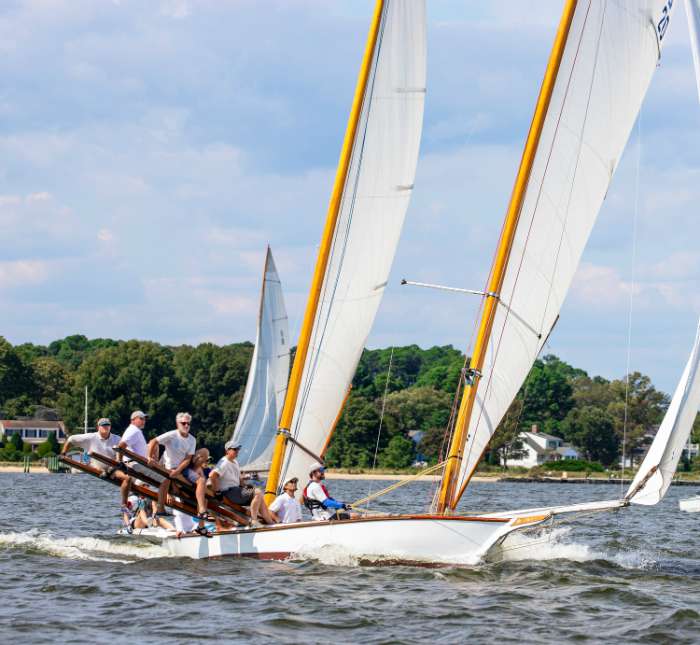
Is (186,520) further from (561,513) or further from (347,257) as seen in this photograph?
(561,513)

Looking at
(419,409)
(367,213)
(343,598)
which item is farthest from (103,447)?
(419,409)

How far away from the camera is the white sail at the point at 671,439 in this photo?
18.2 m

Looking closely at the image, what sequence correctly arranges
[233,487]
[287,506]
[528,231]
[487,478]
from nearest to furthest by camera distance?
[528,231]
[233,487]
[287,506]
[487,478]

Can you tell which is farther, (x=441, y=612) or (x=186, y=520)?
(x=186, y=520)

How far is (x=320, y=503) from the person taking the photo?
68.7 feet

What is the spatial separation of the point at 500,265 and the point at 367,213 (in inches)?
123

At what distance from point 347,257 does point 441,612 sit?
299 inches

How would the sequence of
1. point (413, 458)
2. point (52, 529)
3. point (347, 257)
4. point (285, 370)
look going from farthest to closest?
point (413, 458) < point (285, 370) < point (52, 529) < point (347, 257)

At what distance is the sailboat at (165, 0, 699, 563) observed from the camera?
19.1 m

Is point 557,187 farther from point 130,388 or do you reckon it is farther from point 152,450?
point 130,388

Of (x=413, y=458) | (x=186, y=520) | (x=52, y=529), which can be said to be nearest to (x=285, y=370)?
(x=52, y=529)

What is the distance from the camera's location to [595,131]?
19938mm

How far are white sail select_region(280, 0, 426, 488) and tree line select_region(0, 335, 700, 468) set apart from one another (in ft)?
193

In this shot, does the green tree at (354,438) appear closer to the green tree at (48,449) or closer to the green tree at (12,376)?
the green tree at (48,449)
